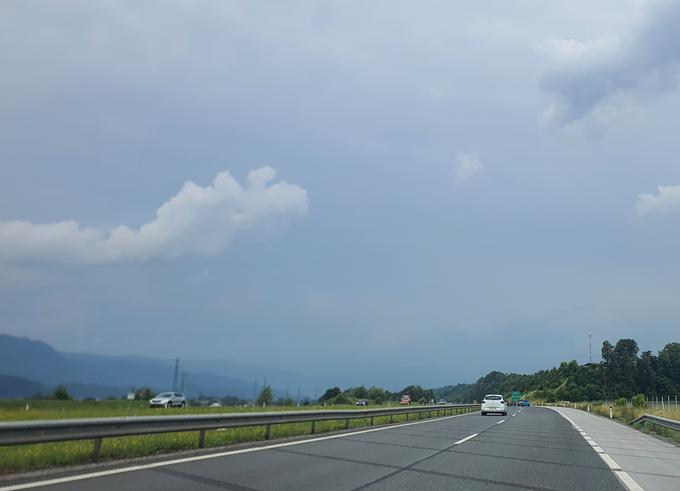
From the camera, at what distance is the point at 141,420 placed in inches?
384

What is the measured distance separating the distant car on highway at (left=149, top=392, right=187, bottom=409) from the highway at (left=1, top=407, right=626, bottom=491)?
37.2m

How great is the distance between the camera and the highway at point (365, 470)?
7.57m

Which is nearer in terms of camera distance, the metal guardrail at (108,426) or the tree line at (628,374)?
the metal guardrail at (108,426)

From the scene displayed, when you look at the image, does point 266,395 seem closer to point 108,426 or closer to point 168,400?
point 168,400

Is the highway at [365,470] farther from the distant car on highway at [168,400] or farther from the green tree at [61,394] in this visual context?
the green tree at [61,394]

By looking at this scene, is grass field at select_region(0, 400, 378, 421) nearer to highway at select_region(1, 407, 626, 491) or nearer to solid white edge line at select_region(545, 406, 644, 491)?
highway at select_region(1, 407, 626, 491)

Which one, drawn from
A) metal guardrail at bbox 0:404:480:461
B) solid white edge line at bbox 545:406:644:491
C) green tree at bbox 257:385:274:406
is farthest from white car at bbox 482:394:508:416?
green tree at bbox 257:385:274:406

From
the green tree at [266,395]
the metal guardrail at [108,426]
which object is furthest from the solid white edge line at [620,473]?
the green tree at [266,395]

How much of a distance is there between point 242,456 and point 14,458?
387 cm

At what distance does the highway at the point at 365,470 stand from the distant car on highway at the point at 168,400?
3725cm

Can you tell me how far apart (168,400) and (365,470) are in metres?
43.0

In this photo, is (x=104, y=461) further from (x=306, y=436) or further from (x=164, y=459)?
(x=306, y=436)

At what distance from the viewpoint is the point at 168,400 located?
48281 millimetres

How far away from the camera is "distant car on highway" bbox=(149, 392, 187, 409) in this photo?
47438 mm
